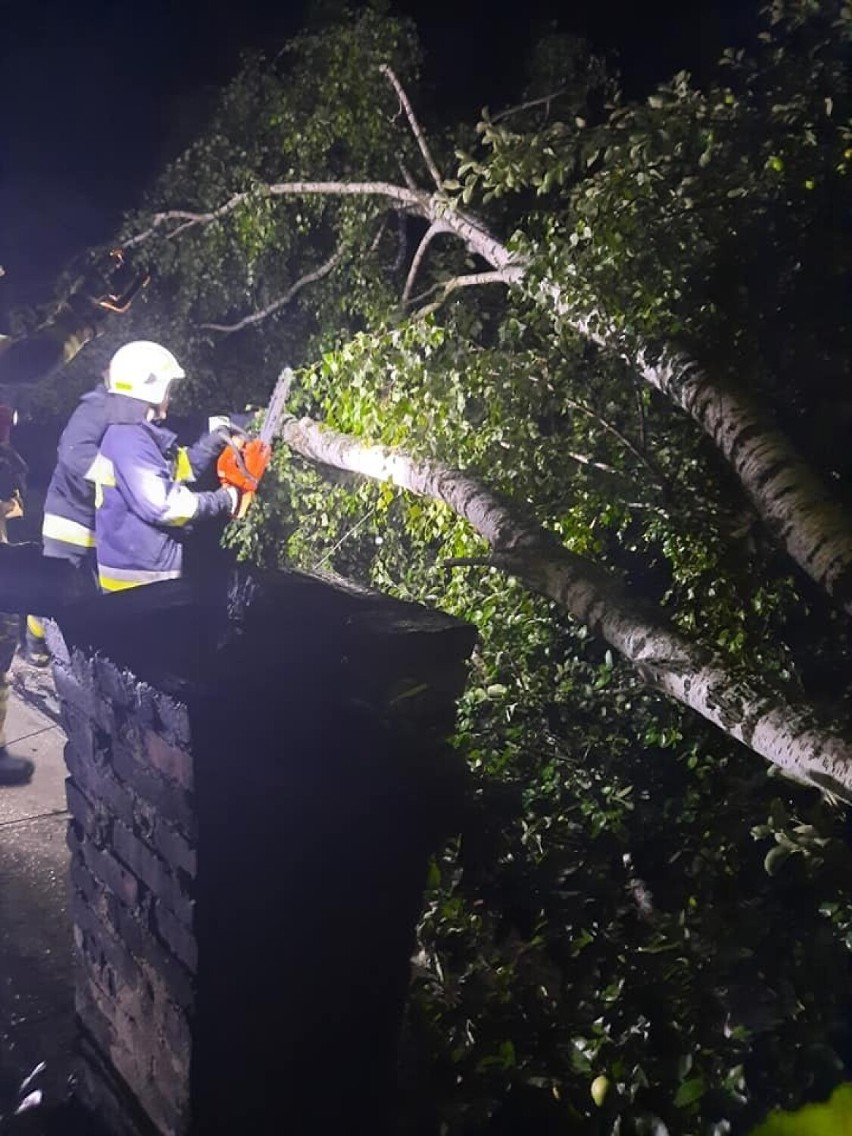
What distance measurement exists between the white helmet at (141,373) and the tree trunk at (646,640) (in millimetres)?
1467

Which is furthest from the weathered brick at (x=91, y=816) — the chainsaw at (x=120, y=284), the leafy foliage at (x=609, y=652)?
the chainsaw at (x=120, y=284)

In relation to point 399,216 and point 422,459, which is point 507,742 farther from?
point 399,216

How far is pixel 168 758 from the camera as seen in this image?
161 centimetres

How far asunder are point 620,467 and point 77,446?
276 cm

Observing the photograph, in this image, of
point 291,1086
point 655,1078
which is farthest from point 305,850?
point 655,1078

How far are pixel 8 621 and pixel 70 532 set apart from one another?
0.60 metres

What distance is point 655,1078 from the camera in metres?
2.30

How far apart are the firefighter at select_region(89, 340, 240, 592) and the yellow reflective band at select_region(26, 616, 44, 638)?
3.79 ft

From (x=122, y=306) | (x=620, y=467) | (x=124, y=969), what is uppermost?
(x=122, y=306)

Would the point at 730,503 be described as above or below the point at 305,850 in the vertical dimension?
above

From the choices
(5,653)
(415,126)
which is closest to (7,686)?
(5,653)

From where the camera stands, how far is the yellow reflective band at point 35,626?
5523mm

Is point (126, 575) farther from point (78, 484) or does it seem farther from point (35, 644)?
point (35, 644)

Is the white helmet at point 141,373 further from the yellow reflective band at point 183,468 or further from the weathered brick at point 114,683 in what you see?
the weathered brick at point 114,683
